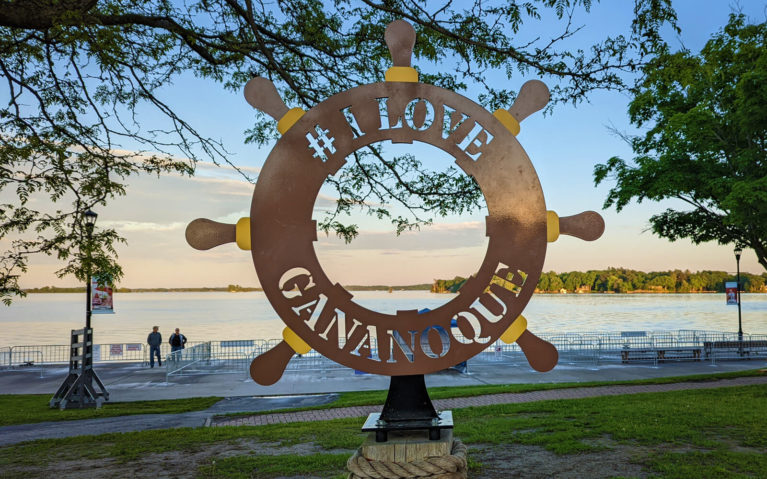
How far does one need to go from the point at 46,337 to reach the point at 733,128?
45.9 meters

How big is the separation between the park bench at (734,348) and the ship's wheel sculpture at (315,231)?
2093 cm

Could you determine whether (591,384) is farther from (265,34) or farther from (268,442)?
(265,34)

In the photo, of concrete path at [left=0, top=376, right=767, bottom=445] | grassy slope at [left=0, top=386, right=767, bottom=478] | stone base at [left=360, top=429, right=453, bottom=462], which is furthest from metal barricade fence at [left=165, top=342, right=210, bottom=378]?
stone base at [left=360, top=429, right=453, bottom=462]

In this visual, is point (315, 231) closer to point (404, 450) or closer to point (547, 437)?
point (404, 450)

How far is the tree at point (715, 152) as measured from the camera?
615 inches

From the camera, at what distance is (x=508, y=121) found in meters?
3.03

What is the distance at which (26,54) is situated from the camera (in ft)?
26.2

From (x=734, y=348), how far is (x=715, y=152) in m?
9.15

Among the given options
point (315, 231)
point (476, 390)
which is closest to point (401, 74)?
point (315, 231)

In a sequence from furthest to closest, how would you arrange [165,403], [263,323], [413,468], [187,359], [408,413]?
[263,323] → [187,359] → [165,403] → [408,413] → [413,468]

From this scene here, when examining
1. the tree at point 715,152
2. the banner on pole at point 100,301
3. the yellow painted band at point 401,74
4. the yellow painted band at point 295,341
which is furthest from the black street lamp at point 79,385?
the tree at point 715,152

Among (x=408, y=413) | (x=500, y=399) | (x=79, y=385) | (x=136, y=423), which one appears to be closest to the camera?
(x=408, y=413)

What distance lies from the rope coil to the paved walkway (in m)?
8.56

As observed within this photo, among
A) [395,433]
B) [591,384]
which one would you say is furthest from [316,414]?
[395,433]
